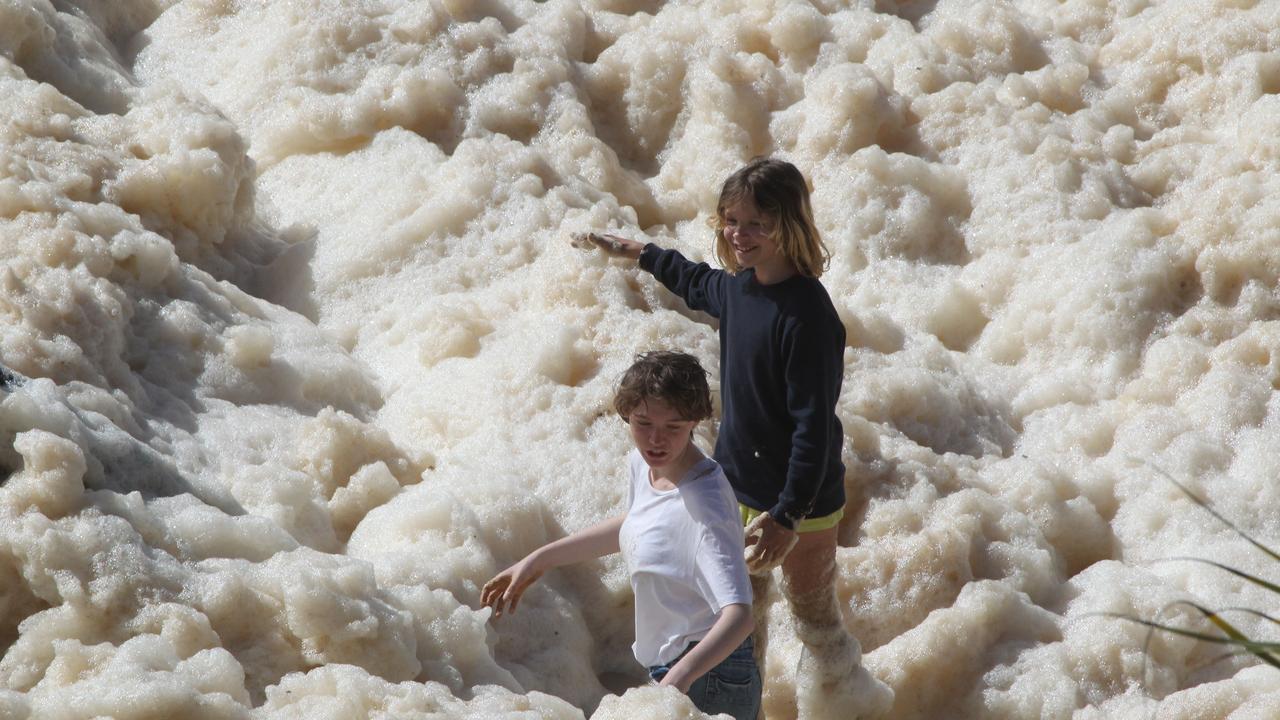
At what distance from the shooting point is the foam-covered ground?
286 centimetres

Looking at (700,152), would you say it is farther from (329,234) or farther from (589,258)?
(329,234)

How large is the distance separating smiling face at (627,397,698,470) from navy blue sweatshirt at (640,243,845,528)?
260 mm

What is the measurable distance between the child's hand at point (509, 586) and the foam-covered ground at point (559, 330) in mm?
78

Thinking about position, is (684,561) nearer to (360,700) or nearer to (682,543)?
(682,543)

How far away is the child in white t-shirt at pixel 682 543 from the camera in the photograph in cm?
277

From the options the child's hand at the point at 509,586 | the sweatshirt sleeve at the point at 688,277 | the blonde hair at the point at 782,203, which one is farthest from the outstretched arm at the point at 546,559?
the blonde hair at the point at 782,203

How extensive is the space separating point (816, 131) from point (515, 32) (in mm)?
1091

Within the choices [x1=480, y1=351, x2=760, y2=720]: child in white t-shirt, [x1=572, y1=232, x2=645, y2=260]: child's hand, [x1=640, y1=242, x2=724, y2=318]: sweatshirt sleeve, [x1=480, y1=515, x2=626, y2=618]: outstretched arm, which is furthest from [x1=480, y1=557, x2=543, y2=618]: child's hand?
[x1=572, y1=232, x2=645, y2=260]: child's hand

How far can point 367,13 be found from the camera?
4.75 meters

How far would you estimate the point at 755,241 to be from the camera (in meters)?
3.04

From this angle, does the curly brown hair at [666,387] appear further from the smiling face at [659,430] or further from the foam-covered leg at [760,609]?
the foam-covered leg at [760,609]

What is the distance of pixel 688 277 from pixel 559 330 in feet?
1.96

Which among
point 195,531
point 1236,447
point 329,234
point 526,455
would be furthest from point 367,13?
point 1236,447

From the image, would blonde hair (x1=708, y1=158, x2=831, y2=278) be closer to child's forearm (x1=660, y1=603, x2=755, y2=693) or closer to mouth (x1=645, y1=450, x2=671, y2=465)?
mouth (x1=645, y1=450, x2=671, y2=465)
